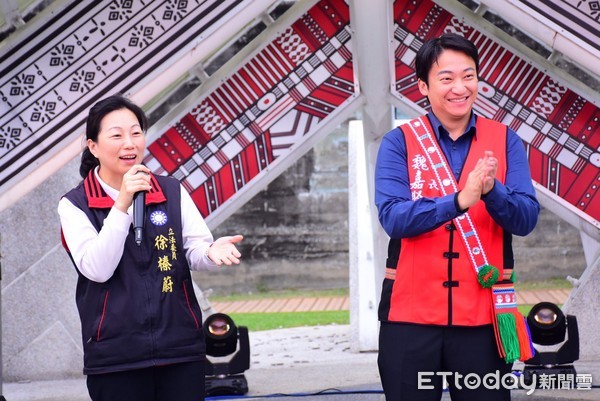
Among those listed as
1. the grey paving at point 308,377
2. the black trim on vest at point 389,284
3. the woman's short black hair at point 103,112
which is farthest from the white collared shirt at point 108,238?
the grey paving at point 308,377

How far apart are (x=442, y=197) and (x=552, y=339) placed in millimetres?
2849

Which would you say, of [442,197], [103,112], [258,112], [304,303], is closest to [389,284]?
[442,197]

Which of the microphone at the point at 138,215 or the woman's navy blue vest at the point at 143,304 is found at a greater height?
the microphone at the point at 138,215

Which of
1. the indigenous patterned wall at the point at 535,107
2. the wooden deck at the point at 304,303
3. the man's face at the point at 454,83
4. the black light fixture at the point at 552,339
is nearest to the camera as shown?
the man's face at the point at 454,83

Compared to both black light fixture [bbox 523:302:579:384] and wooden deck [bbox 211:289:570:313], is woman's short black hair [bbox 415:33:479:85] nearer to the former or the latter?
black light fixture [bbox 523:302:579:384]

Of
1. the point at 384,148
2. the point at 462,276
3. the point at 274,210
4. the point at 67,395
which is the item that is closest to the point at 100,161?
the point at 384,148

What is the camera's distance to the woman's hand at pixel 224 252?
2767 mm

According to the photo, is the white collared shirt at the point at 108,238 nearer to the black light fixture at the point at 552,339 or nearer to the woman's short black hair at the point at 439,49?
the woman's short black hair at the point at 439,49

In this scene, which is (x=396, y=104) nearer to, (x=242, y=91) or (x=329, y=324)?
(x=242, y=91)

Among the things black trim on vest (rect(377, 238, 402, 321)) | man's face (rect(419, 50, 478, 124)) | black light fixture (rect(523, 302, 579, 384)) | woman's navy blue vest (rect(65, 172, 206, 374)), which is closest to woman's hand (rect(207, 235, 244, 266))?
woman's navy blue vest (rect(65, 172, 206, 374))

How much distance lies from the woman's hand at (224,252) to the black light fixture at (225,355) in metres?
2.65

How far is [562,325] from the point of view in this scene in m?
5.30

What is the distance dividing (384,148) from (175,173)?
3178 millimetres

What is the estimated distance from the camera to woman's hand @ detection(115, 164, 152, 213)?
2.71 metres
